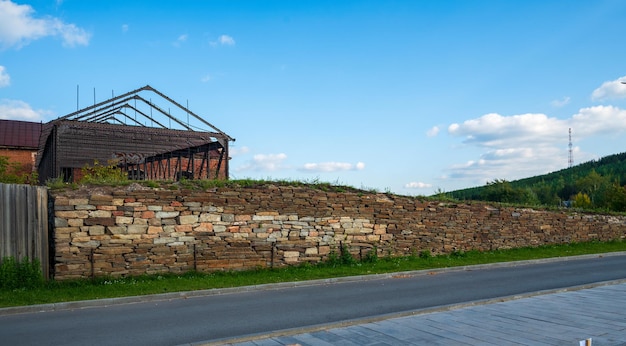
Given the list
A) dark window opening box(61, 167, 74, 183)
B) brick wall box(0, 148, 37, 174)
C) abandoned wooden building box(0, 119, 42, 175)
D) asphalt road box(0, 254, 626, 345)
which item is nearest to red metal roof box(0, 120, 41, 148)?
abandoned wooden building box(0, 119, 42, 175)

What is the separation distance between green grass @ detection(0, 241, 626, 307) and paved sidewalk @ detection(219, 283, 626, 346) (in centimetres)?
581

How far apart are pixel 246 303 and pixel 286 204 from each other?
18.5 feet

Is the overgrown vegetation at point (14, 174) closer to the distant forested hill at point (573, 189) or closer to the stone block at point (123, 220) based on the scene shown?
the stone block at point (123, 220)

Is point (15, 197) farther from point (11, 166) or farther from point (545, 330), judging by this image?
point (11, 166)

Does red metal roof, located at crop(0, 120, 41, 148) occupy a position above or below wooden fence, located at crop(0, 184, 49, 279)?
above

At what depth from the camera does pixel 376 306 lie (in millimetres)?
9875

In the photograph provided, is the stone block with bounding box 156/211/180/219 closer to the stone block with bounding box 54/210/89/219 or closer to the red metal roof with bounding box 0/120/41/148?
the stone block with bounding box 54/210/89/219

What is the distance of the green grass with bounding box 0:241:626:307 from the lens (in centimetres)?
1110

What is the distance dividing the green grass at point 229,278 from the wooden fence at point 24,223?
0.91 m

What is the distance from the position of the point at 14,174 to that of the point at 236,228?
76.7 ft

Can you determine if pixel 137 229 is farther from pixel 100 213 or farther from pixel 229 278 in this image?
pixel 229 278

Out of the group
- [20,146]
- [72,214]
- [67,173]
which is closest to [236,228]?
[72,214]

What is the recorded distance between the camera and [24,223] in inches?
483

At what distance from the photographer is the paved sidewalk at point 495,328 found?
6570 mm
